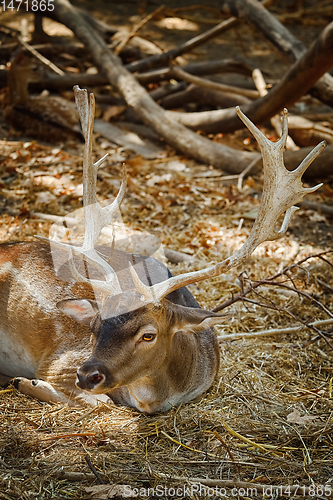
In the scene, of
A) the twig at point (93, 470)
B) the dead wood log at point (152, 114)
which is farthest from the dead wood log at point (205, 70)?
the twig at point (93, 470)

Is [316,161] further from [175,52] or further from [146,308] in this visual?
[146,308]

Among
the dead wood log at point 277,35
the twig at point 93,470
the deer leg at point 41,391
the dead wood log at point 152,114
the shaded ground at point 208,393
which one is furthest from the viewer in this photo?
the dead wood log at point 152,114

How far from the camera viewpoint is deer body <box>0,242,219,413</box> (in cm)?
295

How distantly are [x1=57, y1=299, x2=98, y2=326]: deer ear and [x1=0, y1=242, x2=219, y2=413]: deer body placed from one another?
0.05ft

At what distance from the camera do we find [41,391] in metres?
3.58

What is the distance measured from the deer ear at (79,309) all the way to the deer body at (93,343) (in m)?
0.02

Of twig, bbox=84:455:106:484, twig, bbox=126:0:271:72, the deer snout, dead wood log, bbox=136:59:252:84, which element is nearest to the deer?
the deer snout

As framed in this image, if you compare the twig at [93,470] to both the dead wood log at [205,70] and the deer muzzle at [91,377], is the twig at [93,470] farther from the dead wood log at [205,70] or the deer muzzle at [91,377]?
the dead wood log at [205,70]

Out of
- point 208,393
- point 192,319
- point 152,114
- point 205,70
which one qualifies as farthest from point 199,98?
point 192,319

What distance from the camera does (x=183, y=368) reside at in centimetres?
348

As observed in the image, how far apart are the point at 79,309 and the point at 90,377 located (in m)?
0.68

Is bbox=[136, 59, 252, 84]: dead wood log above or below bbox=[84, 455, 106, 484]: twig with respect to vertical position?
above

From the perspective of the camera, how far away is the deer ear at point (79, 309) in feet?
11.0

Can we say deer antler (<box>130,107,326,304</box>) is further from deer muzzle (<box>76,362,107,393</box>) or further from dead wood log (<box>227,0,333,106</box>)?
dead wood log (<box>227,0,333,106</box>)
